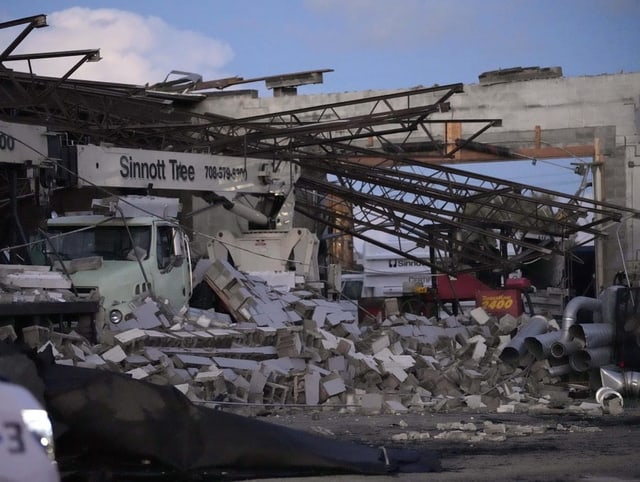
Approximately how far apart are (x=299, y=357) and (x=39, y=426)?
42.8 ft

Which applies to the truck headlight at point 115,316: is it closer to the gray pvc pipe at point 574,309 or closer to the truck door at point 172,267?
the truck door at point 172,267

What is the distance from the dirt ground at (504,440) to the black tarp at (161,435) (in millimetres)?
235

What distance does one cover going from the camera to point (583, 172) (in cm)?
4278

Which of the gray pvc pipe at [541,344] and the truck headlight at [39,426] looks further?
the gray pvc pipe at [541,344]

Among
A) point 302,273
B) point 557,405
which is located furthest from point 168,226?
point 557,405

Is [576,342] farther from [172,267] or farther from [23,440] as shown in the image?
[23,440]

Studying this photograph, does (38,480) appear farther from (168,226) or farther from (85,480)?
(168,226)

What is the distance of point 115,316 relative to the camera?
18297 mm

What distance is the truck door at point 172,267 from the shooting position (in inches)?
774

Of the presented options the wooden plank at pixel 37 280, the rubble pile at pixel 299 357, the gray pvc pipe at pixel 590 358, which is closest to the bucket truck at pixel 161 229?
the rubble pile at pixel 299 357

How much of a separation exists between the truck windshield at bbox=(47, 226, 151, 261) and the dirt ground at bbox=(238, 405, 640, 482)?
4858 mm

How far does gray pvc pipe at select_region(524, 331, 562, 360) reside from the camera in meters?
20.2

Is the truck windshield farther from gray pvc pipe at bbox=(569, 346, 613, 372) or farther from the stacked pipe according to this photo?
gray pvc pipe at bbox=(569, 346, 613, 372)

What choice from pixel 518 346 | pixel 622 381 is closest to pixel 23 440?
pixel 622 381
